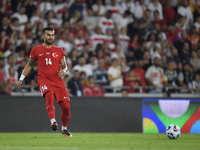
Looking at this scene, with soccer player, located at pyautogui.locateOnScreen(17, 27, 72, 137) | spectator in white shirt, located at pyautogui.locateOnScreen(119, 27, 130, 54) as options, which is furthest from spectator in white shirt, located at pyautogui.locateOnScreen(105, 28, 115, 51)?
soccer player, located at pyautogui.locateOnScreen(17, 27, 72, 137)

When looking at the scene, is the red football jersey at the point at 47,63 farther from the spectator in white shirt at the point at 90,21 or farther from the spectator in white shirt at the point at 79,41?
the spectator in white shirt at the point at 90,21

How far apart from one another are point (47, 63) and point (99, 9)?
6867mm

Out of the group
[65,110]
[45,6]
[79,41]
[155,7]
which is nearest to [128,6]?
[155,7]

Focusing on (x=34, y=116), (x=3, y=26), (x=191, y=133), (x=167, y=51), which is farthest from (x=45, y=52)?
(x=167, y=51)

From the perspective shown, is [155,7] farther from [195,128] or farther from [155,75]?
[195,128]

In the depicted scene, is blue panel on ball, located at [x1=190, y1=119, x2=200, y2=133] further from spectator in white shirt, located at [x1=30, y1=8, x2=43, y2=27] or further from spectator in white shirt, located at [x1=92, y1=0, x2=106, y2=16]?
spectator in white shirt, located at [x1=30, y1=8, x2=43, y2=27]

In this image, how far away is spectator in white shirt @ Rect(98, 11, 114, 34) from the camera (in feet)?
43.8

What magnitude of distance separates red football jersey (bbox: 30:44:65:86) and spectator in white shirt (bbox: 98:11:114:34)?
6.07m

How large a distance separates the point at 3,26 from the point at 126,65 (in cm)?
449

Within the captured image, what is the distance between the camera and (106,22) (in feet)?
44.0

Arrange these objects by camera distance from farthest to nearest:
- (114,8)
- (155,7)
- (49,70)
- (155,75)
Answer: (155,7) → (114,8) → (155,75) → (49,70)

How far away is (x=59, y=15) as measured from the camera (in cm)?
1337

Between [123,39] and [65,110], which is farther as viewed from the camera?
[123,39]

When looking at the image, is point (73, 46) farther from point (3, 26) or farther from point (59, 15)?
point (3, 26)
